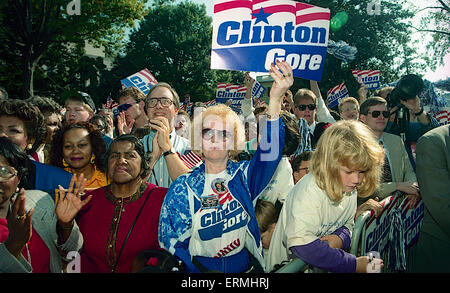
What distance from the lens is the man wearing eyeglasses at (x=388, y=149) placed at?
3.52m

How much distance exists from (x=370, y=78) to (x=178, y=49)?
35504mm

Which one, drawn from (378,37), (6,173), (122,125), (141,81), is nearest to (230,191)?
(6,173)

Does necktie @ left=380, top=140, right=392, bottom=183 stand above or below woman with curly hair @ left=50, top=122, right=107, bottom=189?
below

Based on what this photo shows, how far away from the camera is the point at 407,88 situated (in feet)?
14.2

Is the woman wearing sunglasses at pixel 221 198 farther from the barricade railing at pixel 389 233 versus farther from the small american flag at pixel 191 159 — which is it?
the small american flag at pixel 191 159

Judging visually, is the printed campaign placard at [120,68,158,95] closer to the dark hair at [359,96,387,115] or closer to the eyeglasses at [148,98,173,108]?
the eyeglasses at [148,98,173,108]

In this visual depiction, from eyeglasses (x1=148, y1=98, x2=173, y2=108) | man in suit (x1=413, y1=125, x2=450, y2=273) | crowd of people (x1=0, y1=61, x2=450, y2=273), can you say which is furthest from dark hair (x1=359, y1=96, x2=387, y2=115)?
eyeglasses (x1=148, y1=98, x2=173, y2=108)

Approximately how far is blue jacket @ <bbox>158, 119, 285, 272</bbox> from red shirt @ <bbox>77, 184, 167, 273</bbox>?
0.30 meters

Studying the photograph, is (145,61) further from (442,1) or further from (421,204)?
(421,204)

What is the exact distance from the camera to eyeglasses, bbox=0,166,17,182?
7.39 feet

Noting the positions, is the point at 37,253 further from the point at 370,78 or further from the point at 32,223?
the point at 370,78

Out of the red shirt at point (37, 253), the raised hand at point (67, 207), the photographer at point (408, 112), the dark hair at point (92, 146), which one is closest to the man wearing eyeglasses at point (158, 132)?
the dark hair at point (92, 146)

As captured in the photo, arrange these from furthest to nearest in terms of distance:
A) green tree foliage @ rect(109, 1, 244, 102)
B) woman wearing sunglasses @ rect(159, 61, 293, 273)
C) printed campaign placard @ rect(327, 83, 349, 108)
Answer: green tree foliage @ rect(109, 1, 244, 102)
printed campaign placard @ rect(327, 83, 349, 108)
woman wearing sunglasses @ rect(159, 61, 293, 273)

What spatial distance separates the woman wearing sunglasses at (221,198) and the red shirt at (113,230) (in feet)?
1.00
